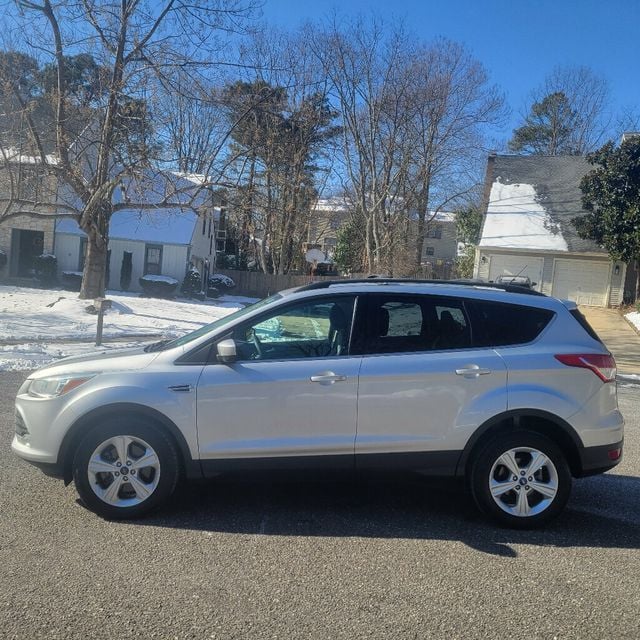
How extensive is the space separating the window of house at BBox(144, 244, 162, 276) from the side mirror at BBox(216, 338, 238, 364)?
2896cm

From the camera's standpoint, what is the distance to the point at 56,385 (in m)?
4.64

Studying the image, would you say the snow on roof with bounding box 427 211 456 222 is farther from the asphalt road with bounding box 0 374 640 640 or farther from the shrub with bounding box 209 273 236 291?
the asphalt road with bounding box 0 374 640 640

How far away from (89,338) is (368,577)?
11851 mm

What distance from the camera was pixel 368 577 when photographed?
152 inches

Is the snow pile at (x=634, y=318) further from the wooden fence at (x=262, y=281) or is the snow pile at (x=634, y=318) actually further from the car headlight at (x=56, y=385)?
the car headlight at (x=56, y=385)

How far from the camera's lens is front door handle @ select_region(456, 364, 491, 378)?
4605 mm

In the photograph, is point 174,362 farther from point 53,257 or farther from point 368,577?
point 53,257

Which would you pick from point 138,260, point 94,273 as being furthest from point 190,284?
point 94,273

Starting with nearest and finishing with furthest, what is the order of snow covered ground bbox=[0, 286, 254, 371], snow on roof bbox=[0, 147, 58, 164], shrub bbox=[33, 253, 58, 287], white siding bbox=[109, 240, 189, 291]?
snow covered ground bbox=[0, 286, 254, 371]
snow on roof bbox=[0, 147, 58, 164]
shrub bbox=[33, 253, 58, 287]
white siding bbox=[109, 240, 189, 291]

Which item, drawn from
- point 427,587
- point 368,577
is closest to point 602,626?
point 427,587

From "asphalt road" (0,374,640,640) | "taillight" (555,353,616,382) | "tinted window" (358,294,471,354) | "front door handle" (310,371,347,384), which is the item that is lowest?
"asphalt road" (0,374,640,640)

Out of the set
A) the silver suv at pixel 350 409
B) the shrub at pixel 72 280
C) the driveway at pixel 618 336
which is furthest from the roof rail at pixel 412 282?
the shrub at pixel 72 280

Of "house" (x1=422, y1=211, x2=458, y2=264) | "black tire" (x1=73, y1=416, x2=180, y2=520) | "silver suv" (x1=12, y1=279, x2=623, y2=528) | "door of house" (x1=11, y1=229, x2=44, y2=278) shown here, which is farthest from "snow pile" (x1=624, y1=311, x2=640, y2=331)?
"house" (x1=422, y1=211, x2=458, y2=264)

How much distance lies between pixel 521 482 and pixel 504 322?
1148 mm
